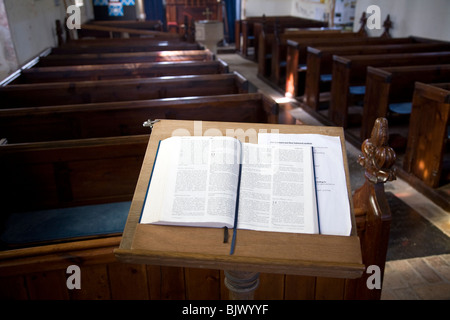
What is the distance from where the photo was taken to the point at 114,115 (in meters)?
2.78

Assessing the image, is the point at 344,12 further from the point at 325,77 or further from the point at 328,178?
the point at 328,178

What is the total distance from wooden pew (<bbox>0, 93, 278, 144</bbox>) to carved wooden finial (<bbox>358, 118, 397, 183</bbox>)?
1.43 metres

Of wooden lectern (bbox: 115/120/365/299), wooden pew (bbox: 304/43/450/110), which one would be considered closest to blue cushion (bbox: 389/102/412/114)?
wooden pew (bbox: 304/43/450/110)

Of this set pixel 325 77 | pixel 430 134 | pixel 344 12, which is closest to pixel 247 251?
pixel 430 134

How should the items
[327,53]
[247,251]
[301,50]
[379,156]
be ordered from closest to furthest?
[247,251], [379,156], [327,53], [301,50]

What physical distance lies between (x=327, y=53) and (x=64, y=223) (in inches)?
163

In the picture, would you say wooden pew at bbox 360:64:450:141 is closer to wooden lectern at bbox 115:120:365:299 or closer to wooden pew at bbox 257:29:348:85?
wooden pew at bbox 257:29:348:85

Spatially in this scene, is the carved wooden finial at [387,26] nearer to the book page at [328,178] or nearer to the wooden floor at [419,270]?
the wooden floor at [419,270]

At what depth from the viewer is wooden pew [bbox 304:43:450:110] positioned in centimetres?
518

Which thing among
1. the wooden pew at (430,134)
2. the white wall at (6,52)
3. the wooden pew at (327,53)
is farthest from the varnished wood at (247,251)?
the wooden pew at (327,53)

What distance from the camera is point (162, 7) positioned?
11820mm
